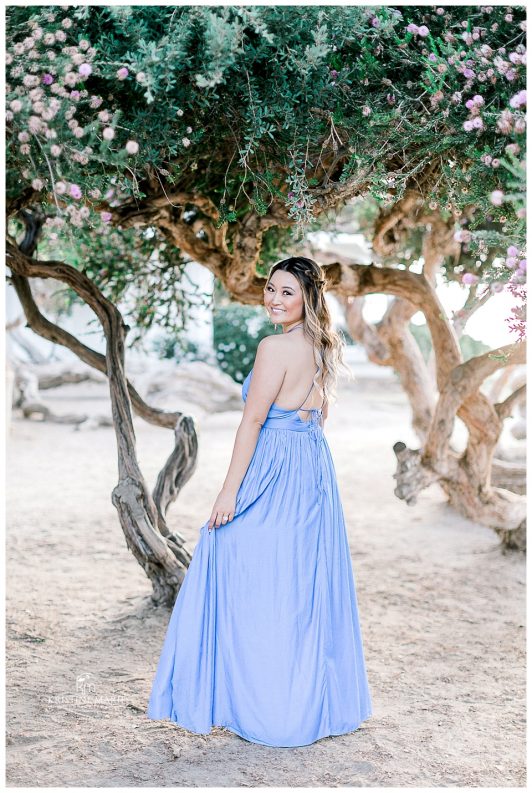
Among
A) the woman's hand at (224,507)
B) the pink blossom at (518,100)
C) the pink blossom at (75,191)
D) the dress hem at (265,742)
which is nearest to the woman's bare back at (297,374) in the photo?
the woman's hand at (224,507)

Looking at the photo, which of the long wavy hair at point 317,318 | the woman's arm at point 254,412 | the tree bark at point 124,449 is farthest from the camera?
the tree bark at point 124,449

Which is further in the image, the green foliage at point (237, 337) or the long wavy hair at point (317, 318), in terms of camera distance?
the green foliage at point (237, 337)

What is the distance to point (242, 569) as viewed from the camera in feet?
10.4

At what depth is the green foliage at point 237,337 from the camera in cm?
1817

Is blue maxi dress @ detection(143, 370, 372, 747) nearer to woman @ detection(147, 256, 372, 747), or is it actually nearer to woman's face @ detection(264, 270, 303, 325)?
woman @ detection(147, 256, 372, 747)

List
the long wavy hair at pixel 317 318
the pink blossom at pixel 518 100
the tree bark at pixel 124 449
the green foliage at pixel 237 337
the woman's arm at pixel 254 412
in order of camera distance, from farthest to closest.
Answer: the green foliage at pixel 237 337, the tree bark at pixel 124 449, the long wavy hair at pixel 317 318, the woman's arm at pixel 254 412, the pink blossom at pixel 518 100

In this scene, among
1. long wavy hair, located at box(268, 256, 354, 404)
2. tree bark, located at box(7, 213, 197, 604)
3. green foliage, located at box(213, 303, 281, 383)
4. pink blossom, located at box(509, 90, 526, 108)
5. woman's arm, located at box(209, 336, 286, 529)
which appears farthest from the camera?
green foliage, located at box(213, 303, 281, 383)

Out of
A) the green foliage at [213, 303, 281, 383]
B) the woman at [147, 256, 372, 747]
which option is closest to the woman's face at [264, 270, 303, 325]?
the woman at [147, 256, 372, 747]

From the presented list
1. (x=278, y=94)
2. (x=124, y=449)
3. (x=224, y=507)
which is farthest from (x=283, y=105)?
(x=124, y=449)

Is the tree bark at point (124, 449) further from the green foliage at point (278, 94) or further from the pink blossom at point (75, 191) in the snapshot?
the pink blossom at point (75, 191)

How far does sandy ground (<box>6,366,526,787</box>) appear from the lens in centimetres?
310

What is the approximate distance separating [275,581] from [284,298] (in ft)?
3.73

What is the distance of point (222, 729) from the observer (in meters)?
3.41

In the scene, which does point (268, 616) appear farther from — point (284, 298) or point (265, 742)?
point (284, 298)
